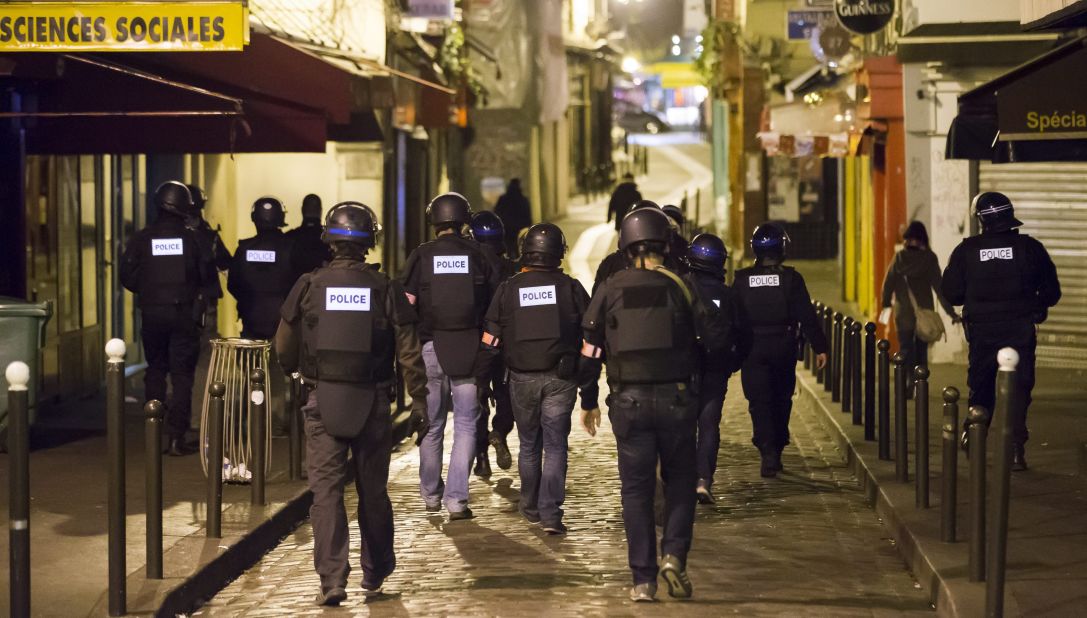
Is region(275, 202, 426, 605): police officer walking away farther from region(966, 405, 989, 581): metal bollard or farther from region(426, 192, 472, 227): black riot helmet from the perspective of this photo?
region(966, 405, 989, 581): metal bollard

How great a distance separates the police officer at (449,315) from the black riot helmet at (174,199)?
230 cm

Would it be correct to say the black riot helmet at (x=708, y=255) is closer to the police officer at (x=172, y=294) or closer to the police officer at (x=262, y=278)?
the police officer at (x=262, y=278)

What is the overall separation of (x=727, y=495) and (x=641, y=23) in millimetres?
81604

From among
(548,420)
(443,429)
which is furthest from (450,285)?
(548,420)

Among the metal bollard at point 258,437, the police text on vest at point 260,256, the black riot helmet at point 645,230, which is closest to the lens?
the black riot helmet at point 645,230

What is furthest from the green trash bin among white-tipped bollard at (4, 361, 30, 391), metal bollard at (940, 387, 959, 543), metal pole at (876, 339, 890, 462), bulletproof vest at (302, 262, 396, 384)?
metal bollard at (940, 387, 959, 543)

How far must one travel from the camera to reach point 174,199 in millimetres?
12602

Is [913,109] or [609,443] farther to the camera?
[913,109]

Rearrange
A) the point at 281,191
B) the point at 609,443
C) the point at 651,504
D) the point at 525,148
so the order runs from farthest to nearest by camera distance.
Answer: the point at 525,148 < the point at 281,191 < the point at 609,443 < the point at 651,504

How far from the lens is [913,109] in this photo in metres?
19.5

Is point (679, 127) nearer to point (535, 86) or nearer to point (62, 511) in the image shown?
point (535, 86)

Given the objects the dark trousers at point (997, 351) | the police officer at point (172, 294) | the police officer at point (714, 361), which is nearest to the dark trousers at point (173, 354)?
the police officer at point (172, 294)

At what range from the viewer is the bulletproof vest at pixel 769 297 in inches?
484

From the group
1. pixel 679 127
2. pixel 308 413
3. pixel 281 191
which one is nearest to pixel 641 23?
pixel 679 127
